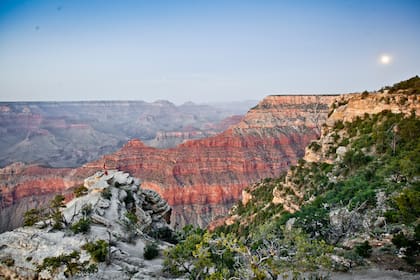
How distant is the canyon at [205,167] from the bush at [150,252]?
228 feet

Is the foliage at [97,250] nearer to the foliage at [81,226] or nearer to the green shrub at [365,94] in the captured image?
the foliage at [81,226]

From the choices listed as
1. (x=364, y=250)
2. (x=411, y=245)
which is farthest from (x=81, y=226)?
(x=411, y=245)

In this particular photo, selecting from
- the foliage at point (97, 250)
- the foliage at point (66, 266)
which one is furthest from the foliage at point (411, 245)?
the foliage at point (66, 266)

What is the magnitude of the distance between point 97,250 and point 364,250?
17.3 metres

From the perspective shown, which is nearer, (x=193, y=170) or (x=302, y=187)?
(x=302, y=187)

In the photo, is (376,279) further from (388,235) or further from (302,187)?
(302,187)

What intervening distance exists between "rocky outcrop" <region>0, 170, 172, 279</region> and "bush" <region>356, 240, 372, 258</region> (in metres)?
13.2

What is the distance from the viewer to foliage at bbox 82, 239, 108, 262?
65.8 ft

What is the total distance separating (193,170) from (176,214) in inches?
823

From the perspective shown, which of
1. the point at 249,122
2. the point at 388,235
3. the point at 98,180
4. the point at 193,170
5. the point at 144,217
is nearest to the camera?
the point at 388,235

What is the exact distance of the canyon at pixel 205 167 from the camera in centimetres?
10369

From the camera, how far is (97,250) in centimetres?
2019

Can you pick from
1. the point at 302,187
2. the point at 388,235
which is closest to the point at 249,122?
the point at 302,187

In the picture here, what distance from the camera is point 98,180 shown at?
35.1 metres
